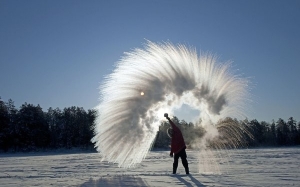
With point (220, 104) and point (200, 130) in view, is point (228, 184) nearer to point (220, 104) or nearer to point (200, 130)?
point (220, 104)

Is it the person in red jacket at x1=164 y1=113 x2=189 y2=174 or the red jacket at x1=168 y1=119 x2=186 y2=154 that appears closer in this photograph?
the person in red jacket at x1=164 y1=113 x2=189 y2=174

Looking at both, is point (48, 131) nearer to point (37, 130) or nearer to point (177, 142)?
point (37, 130)

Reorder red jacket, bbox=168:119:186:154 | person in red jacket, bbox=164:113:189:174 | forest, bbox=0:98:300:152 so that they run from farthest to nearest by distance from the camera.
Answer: forest, bbox=0:98:300:152, red jacket, bbox=168:119:186:154, person in red jacket, bbox=164:113:189:174

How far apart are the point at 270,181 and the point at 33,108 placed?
65.4 meters

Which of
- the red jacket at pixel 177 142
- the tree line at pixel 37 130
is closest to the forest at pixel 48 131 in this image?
the tree line at pixel 37 130

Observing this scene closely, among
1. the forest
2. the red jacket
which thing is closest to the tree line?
the forest

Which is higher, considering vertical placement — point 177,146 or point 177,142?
Answer: point 177,142

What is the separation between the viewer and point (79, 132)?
225ft

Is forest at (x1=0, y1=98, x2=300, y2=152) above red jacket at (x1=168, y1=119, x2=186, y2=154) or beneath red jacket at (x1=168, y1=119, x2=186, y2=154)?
above

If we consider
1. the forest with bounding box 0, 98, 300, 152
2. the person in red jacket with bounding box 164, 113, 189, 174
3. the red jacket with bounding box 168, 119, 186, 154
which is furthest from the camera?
the forest with bounding box 0, 98, 300, 152

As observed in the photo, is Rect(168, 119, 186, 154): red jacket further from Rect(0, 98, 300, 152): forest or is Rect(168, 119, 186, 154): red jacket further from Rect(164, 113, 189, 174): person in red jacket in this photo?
Rect(0, 98, 300, 152): forest

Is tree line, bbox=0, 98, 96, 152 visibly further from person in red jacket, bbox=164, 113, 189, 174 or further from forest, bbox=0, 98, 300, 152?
person in red jacket, bbox=164, 113, 189, 174

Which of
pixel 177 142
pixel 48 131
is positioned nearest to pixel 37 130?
pixel 48 131

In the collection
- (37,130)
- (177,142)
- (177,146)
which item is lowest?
(177,146)
